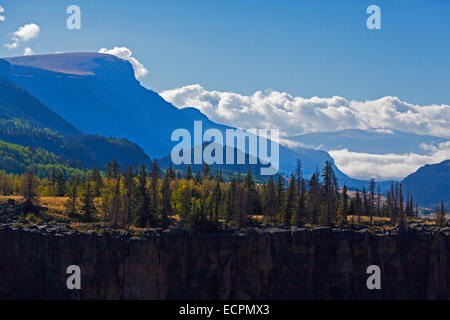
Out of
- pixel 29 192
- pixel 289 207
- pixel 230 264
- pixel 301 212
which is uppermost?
pixel 29 192

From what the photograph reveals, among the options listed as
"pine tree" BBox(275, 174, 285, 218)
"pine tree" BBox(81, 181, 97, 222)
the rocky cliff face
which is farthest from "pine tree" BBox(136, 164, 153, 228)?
"pine tree" BBox(275, 174, 285, 218)

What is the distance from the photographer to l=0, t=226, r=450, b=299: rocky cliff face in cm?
8538

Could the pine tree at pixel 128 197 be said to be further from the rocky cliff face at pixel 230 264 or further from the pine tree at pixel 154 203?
the rocky cliff face at pixel 230 264

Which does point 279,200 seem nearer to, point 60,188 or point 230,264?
point 230,264

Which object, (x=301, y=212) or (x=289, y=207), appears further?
(x=301, y=212)

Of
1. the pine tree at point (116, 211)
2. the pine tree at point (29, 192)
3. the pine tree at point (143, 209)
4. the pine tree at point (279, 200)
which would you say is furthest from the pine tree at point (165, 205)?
the pine tree at point (29, 192)

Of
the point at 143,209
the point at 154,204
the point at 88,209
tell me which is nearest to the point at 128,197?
the point at 143,209

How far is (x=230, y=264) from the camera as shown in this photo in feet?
296

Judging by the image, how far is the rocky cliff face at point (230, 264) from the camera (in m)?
85.4

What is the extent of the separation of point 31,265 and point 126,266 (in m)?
13.4

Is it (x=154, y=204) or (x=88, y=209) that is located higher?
(x=154, y=204)

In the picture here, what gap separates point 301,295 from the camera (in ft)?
297

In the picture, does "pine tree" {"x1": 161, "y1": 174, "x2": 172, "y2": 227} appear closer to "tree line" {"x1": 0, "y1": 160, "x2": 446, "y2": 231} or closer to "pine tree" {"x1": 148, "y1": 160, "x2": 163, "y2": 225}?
"tree line" {"x1": 0, "y1": 160, "x2": 446, "y2": 231}

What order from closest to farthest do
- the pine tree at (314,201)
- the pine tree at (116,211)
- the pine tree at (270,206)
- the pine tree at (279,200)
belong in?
the pine tree at (116,211) < the pine tree at (314,201) < the pine tree at (270,206) < the pine tree at (279,200)
